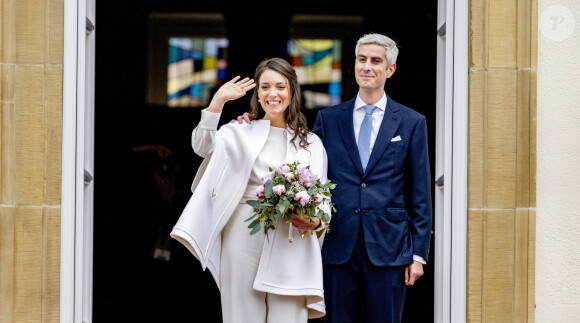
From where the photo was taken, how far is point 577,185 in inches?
231

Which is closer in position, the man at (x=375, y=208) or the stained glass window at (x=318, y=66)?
the man at (x=375, y=208)

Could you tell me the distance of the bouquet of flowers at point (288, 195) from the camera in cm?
529

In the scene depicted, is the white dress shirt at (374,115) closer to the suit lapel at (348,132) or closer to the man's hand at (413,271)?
the suit lapel at (348,132)

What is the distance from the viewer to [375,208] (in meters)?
5.68

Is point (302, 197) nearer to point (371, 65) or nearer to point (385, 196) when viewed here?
point (385, 196)

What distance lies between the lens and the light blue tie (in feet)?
19.1

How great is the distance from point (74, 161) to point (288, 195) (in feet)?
4.18

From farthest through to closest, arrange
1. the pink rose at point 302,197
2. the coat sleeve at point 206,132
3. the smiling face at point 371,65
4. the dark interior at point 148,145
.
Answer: the dark interior at point 148,145 → the smiling face at point 371,65 → the coat sleeve at point 206,132 → the pink rose at point 302,197

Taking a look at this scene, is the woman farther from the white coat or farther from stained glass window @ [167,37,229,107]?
stained glass window @ [167,37,229,107]

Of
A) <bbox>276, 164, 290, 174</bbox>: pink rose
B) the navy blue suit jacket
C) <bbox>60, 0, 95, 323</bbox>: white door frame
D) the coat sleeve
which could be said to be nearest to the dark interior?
<bbox>60, 0, 95, 323</bbox>: white door frame

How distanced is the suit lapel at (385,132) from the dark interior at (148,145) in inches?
82.7

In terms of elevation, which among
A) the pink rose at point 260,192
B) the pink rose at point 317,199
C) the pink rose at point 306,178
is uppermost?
the pink rose at point 306,178

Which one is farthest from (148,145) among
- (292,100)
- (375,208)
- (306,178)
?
(306,178)

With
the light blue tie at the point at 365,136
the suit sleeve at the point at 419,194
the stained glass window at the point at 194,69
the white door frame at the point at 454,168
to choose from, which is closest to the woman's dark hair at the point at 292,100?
the light blue tie at the point at 365,136
